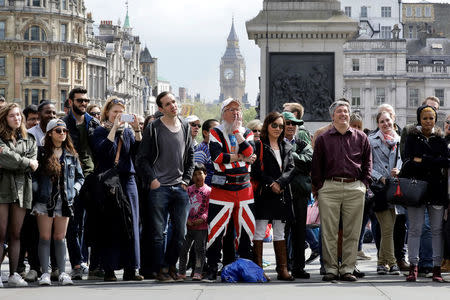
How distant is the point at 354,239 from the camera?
11.8 m

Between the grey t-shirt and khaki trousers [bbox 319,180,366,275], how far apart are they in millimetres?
1714

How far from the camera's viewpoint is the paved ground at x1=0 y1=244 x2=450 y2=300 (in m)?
10.3

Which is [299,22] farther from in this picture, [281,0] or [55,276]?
[55,276]

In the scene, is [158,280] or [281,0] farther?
[281,0]

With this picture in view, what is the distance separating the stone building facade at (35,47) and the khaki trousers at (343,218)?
262 feet

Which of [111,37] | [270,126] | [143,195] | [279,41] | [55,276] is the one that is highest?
[111,37]

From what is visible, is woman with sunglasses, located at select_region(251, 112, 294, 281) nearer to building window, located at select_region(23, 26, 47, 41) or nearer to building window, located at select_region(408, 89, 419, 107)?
building window, located at select_region(23, 26, 47, 41)

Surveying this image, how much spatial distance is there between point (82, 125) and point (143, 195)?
117 cm

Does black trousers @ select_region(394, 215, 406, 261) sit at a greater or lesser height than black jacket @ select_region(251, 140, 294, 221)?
lesser

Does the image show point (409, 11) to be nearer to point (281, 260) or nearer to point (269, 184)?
point (269, 184)

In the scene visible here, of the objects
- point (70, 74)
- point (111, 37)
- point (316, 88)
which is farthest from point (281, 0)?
point (111, 37)

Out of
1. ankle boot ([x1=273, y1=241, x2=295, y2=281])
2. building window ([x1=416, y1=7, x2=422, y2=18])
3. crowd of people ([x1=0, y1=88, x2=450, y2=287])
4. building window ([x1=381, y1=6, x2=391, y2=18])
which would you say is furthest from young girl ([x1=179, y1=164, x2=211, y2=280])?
building window ([x1=416, y1=7, x2=422, y2=18])

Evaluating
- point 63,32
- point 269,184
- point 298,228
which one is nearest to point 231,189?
point 269,184

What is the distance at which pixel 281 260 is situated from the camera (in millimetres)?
11883
